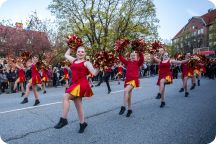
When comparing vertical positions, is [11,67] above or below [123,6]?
below

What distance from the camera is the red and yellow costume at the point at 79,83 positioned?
4.89 metres

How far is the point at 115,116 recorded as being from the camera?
621 centimetres

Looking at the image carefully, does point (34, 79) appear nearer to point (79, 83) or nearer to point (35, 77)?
point (35, 77)

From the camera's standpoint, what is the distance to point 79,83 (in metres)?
4.95

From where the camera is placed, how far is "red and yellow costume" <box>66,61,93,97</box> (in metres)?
4.89

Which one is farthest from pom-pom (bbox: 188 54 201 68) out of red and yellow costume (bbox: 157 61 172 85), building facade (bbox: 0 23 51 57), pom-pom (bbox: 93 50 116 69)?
building facade (bbox: 0 23 51 57)

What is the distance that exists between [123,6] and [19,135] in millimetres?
5243

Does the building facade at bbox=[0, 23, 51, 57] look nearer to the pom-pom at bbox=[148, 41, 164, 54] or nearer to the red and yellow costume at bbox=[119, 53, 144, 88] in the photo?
the red and yellow costume at bbox=[119, 53, 144, 88]

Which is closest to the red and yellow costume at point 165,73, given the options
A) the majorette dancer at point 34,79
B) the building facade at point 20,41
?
the majorette dancer at point 34,79

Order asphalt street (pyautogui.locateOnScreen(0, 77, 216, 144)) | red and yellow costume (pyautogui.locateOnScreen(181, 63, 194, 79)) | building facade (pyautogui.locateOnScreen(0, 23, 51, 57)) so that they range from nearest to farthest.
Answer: asphalt street (pyautogui.locateOnScreen(0, 77, 216, 144)) < red and yellow costume (pyautogui.locateOnScreen(181, 63, 194, 79)) < building facade (pyautogui.locateOnScreen(0, 23, 51, 57))

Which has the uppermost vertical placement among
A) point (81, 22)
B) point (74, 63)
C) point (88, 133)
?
point (81, 22)

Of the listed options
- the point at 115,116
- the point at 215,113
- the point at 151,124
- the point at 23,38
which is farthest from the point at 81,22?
the point at 23,38

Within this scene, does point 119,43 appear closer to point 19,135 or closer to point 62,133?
point 62,133

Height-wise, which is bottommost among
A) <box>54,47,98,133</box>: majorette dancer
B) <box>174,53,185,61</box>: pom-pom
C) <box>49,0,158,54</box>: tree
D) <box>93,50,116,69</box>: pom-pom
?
<box>54,47,98,133</box>: majorette dancer
